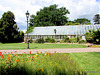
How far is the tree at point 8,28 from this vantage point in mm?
35469

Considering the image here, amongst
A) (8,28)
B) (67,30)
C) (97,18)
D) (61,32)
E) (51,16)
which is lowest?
(61,32)

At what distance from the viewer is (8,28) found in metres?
36.5

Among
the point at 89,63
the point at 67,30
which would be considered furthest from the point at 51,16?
the point at 89,63

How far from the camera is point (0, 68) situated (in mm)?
4777

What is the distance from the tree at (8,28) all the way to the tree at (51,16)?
15.9m

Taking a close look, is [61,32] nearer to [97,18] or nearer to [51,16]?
[51,16]

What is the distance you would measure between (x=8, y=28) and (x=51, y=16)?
22152 mm

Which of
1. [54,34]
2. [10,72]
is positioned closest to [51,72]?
[10,72]

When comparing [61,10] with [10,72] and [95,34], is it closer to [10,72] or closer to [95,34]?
[95,34]

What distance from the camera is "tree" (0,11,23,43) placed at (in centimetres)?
3547

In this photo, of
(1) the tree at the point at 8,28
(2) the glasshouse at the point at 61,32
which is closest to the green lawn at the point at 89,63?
(2) the glasshouse at the point at 61,32

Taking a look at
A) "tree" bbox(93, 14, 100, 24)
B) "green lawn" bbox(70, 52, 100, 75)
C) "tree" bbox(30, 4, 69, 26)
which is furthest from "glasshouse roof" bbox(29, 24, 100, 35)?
"tree" bbox(93, 14, 100, 24)

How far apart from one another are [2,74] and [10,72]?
302mm

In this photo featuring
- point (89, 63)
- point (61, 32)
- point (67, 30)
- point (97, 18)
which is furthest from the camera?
point (97, 18)
